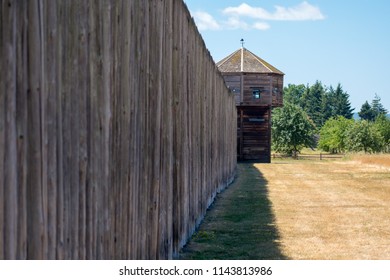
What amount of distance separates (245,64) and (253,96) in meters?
2.54

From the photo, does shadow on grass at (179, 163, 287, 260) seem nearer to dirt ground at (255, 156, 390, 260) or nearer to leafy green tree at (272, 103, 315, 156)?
dirt ground at (255, 156, 390, 260)

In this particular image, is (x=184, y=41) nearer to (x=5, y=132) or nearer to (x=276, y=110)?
(x=5, y=132)

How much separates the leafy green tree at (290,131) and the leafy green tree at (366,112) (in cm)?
5787

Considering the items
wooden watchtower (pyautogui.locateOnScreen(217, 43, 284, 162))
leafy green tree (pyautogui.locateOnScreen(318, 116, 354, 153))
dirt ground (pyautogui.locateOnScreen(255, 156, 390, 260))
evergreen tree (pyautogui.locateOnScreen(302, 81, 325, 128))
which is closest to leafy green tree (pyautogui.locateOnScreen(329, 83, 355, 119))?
evergreen tree (pyautogui.locateOnScreen(302, 81, 325, 128))

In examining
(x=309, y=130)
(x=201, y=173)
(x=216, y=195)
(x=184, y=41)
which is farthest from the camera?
(x=309, y=130)

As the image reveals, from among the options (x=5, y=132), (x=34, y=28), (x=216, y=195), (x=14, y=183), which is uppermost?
(x=34, y=28)

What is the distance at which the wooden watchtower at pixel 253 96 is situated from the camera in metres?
42.5

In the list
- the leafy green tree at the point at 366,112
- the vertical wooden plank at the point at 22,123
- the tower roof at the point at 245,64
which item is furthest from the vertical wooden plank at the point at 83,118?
the leafy green tree at the point at 366,112

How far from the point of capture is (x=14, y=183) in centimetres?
296

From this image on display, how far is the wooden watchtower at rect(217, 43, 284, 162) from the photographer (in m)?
42.5

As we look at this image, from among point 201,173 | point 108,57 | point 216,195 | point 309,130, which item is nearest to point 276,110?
point 309,130

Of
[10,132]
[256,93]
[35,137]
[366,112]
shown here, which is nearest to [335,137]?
[366,112]

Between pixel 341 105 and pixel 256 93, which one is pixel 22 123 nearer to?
pixel 256 93
